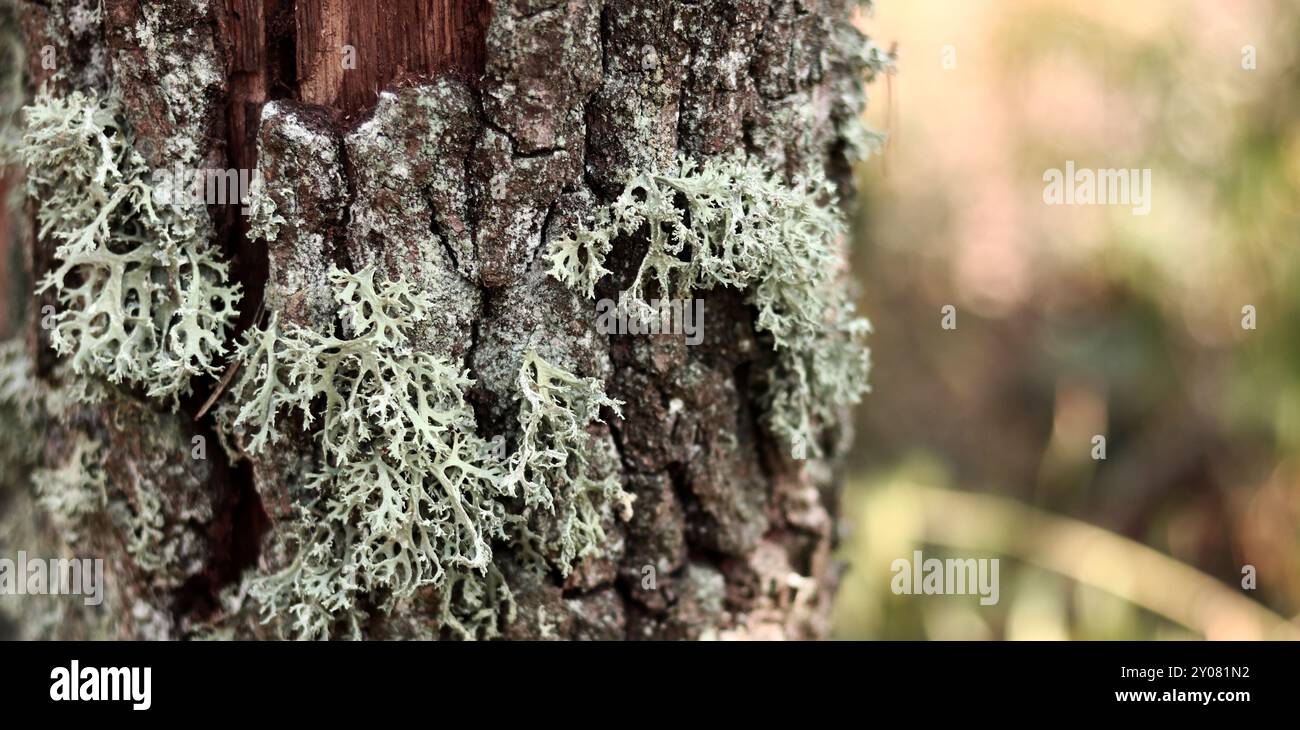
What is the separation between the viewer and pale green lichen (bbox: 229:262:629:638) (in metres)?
0.98

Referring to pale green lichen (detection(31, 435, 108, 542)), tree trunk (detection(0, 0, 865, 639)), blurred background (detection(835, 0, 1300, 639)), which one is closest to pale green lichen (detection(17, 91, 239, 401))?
tree trunk (detection(0, 0, 865, 639))

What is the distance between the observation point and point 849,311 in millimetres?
1253

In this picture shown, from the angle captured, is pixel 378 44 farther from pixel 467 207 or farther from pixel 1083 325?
pixel 1083 325

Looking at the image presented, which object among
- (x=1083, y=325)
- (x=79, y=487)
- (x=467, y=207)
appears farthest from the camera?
(x=1083, y=325)

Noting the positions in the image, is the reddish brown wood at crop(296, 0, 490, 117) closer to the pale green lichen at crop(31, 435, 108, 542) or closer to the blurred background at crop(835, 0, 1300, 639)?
the pale green lichen at crop(31, 435, 108, 542)

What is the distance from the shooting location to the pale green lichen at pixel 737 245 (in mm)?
992

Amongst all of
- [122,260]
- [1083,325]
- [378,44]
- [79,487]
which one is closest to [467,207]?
[378,44]

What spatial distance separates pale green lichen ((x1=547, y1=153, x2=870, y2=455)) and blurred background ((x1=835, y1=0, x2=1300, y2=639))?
1.05 m

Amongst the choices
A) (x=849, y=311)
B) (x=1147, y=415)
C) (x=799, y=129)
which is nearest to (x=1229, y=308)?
(x=1147, y=415)

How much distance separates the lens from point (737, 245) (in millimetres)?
1030

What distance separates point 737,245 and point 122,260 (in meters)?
0.68

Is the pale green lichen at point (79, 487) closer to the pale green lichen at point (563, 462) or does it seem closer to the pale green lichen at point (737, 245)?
the pale green lichen at point (563, 462)

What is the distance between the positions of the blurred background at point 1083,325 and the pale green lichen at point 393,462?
1197 mm

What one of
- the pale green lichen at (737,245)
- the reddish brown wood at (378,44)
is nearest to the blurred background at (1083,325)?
the pale green lichen at (737,245)
